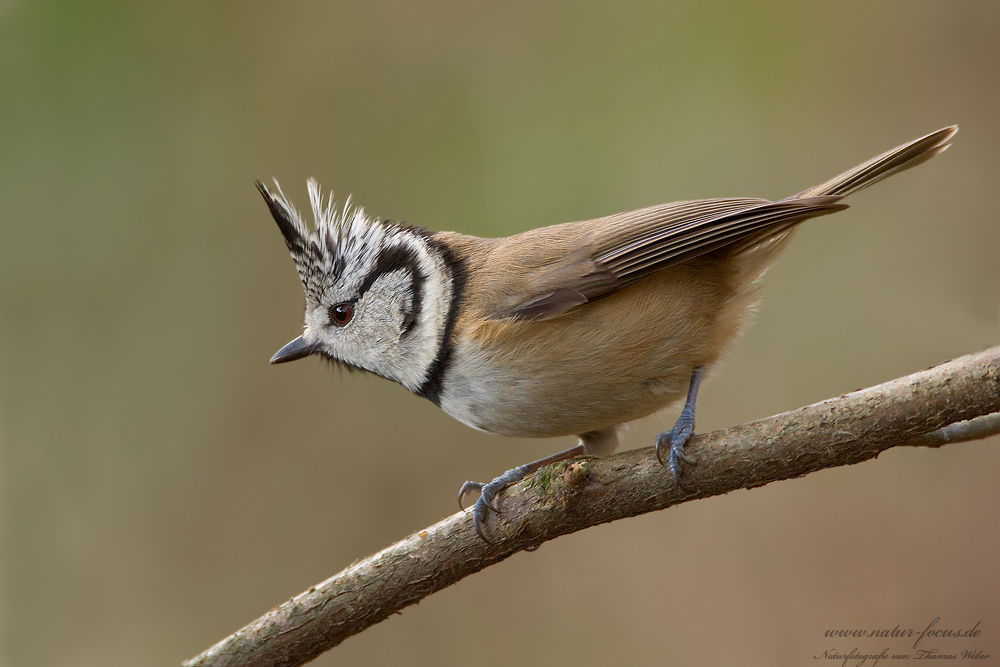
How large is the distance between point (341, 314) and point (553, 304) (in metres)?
0.98

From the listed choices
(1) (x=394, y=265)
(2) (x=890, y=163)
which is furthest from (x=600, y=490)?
(2) (x=890, y=163)

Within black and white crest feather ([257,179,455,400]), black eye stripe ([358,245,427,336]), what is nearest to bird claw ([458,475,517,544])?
black and white crest feather ([257,179,455,400])

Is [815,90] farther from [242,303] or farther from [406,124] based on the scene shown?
[242,303]

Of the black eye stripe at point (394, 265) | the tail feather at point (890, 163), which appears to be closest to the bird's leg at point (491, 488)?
the black eye stripe at point (394, 265)

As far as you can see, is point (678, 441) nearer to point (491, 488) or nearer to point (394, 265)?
point (491, 488)

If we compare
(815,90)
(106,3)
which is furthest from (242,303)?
(815,90)

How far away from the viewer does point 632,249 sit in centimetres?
290

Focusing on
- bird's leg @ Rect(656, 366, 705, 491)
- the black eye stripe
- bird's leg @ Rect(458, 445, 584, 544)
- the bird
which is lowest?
bird's leg @ Rect(458, 445, 584, 544)

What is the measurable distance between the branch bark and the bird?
0.11 metres

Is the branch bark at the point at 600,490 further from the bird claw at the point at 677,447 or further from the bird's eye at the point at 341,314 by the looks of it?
the bird's eye at the point at 341,314

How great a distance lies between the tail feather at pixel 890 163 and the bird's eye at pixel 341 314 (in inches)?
72.6

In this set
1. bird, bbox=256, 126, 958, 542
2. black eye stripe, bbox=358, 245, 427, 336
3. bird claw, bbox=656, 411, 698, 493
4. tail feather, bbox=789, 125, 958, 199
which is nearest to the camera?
bird claw, bbox=656, 411, 698, 493

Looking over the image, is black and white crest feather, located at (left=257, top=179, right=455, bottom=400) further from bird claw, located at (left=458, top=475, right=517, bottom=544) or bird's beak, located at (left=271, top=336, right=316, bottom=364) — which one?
bird claw, located at (left=458, top=475, right=517, bottom=544)

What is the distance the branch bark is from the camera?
214 cm
